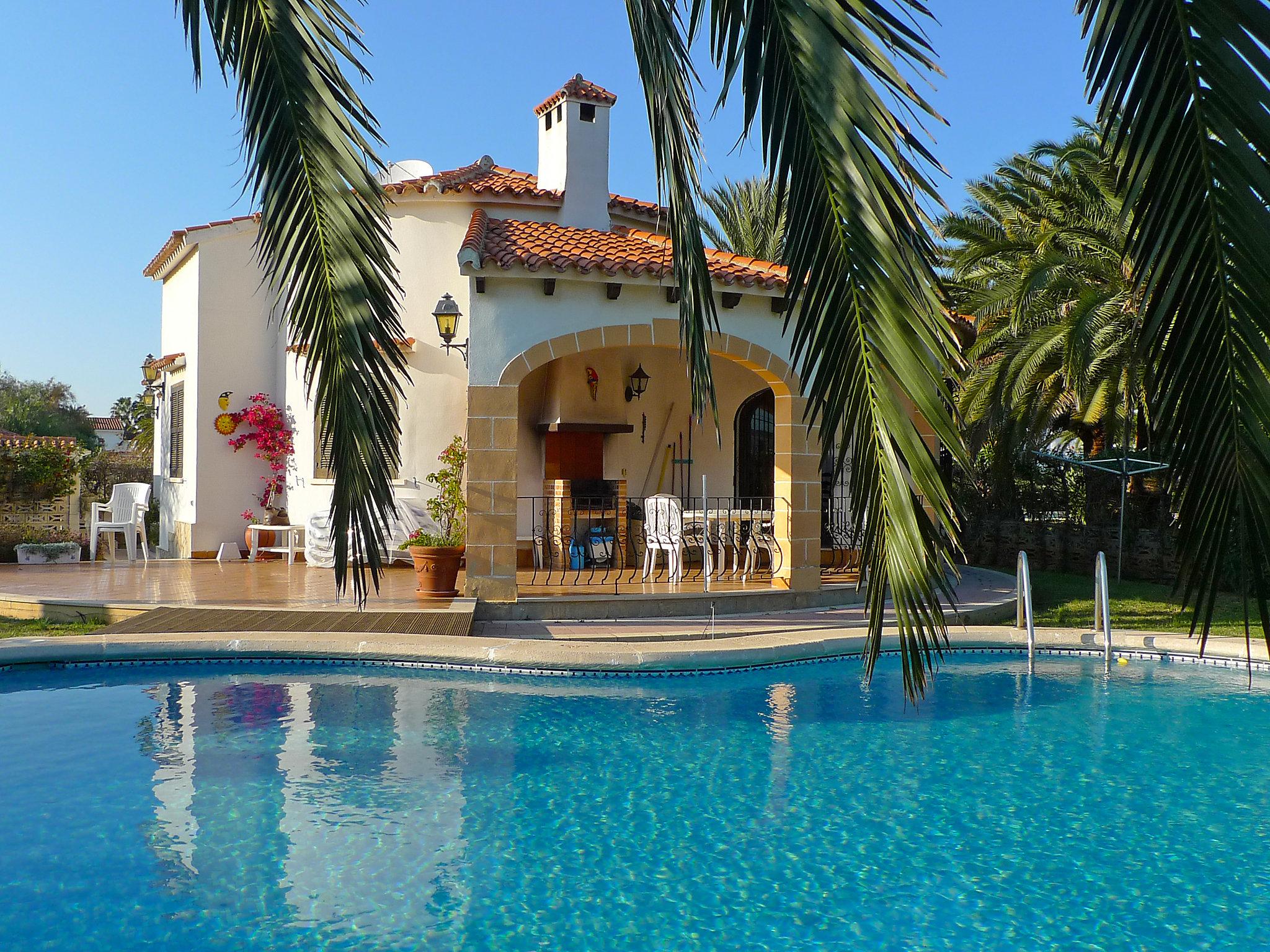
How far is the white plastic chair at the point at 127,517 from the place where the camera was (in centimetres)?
1584

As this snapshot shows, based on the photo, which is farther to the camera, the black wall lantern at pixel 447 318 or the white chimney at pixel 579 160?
the white chimney at pixel 579 160

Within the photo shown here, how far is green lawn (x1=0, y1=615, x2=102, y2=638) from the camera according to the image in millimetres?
10508

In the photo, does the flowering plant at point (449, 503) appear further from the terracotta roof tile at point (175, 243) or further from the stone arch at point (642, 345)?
the terracotta roof tile at point (175, 243)

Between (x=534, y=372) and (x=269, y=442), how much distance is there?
16.3 feet

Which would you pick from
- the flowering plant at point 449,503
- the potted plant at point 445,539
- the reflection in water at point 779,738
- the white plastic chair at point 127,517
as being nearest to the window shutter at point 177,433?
the white plastic chair at point 127,517

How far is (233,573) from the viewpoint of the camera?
15.0 meters

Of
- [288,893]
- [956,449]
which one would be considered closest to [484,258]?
[288,893]

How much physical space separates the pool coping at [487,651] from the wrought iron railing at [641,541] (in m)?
2.25

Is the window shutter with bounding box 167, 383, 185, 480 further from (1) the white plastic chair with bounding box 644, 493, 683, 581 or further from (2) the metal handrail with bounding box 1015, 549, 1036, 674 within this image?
(2) the metal handrail with bounding box 1015, 549, 1036, 674

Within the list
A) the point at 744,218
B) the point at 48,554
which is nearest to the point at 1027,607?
the point at 48,554

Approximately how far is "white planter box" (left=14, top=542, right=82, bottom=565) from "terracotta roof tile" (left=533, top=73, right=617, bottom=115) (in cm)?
1107

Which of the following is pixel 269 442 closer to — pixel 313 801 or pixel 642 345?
pixel 642 345

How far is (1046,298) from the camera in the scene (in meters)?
16.9

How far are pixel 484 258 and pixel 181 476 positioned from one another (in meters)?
10.4
